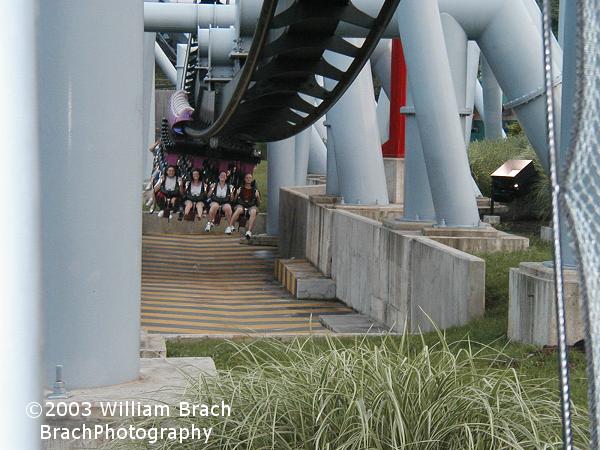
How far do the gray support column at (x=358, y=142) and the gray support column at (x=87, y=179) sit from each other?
12828 mm

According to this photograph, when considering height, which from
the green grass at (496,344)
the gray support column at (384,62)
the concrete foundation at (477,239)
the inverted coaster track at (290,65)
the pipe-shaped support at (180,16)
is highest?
the pipe-shaped support at (180,16)

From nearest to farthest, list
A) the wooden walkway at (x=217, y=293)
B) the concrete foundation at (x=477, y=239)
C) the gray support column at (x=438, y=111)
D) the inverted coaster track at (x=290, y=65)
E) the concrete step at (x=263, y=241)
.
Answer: the inverted coaster track at (x=290, y=65)
the concrete foundation at (x=477, y=239)
the gray support column at (x=438, y=111)
the wooden walkway at (x=217, y=293)
the concrete step at (x=263, y=241)

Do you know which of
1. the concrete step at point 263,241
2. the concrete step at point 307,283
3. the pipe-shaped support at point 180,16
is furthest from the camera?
the concrete step at point 263,241

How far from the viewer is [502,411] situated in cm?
407

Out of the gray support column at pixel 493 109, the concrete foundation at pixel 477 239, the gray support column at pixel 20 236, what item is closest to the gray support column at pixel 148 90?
the gray support column at pixel 493 109

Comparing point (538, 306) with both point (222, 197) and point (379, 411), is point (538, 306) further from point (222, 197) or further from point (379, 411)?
point (222, 197)

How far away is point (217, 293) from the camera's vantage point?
18.1 m

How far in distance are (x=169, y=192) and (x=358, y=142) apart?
407 cm

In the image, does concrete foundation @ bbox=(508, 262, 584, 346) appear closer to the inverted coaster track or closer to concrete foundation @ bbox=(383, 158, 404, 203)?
the inverted coaster track

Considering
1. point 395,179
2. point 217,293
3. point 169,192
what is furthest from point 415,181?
point 395,179

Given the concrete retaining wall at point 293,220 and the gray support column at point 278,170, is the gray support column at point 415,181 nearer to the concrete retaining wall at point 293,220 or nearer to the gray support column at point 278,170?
the concrete retaining wall at point 293,220

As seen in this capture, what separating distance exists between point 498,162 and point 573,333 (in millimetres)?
15791

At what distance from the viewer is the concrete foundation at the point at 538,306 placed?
7824mm

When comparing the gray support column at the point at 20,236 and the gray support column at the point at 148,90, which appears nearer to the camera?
the gray support column at the point at 20,236
